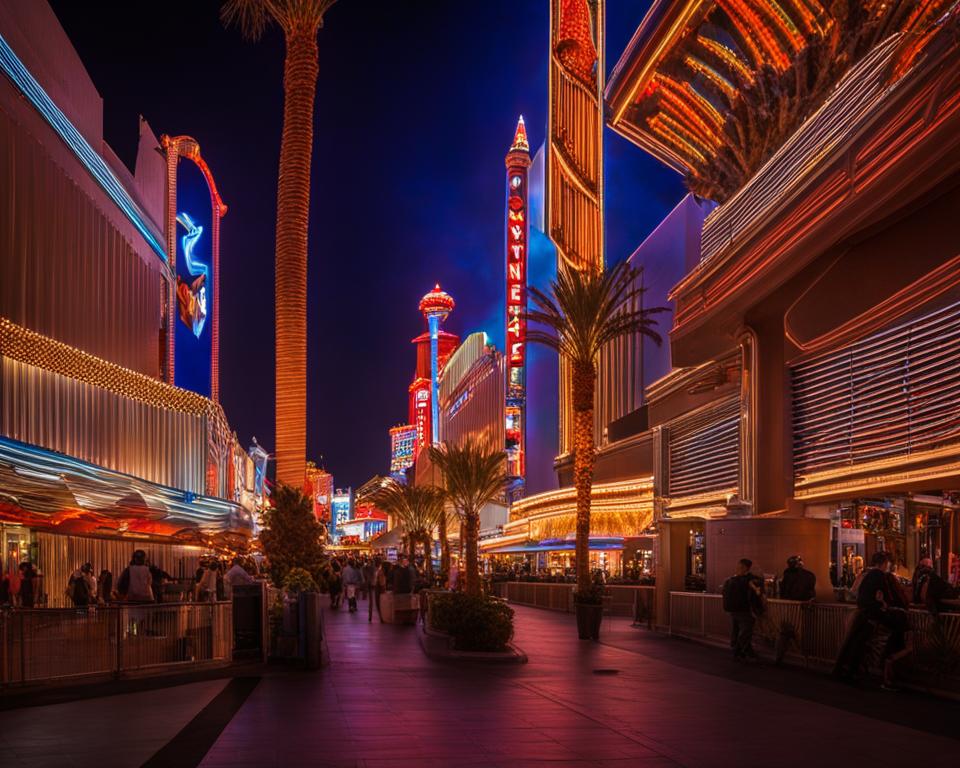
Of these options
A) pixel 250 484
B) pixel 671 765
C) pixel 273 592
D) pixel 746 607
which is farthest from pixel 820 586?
pixel 250 484

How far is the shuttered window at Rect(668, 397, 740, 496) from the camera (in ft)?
87.6

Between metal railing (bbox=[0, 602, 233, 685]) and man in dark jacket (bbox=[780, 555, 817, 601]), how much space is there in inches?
310

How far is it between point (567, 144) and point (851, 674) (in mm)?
49396

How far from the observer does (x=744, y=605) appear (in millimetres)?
16953

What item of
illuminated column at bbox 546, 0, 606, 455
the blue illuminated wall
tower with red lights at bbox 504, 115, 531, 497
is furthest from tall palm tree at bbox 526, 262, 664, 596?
tower with red lights at bbox 504, 115, 531, 497

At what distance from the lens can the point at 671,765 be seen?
328 inches

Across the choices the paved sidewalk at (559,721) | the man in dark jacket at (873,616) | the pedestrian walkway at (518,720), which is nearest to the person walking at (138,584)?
the paved sidewalk at (559,721)

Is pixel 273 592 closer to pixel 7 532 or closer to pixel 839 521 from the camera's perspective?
pixel 7 532

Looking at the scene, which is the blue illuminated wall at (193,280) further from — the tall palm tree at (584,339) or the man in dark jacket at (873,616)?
the man in dark jacket at (873,616)

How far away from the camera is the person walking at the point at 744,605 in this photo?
16984mm

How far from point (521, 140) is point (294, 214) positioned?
5312cm

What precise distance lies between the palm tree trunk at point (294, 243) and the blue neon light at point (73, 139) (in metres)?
5.94

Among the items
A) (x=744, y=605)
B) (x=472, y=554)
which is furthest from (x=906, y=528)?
(x=472, y=554)

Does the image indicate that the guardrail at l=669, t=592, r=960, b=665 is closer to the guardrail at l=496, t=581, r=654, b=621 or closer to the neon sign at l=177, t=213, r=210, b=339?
the guardrail at l=496, t=581, r=654, b=621
